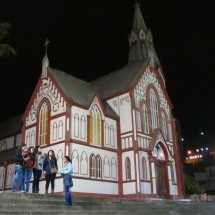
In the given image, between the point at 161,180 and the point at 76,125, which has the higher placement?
the point at 76,125

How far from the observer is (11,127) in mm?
47344

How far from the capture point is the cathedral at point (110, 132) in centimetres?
3186

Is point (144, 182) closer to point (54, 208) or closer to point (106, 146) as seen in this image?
point (106, 146)

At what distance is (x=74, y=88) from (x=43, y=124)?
17.2 feet

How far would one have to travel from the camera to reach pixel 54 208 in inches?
631

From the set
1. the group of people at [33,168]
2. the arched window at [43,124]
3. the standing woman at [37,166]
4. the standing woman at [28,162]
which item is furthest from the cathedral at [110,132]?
the standing woman at [28,162]

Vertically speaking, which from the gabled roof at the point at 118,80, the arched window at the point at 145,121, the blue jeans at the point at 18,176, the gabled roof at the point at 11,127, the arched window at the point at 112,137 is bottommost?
the blue jeans at the point at 18,176

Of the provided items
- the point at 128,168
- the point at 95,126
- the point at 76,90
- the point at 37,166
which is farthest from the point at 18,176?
the point at 76,90

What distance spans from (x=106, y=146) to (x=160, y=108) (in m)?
10.0

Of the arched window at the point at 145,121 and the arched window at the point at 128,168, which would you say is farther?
the arched window at the point at 145,121

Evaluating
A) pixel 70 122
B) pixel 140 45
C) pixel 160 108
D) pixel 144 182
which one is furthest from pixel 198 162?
pixel 70 122

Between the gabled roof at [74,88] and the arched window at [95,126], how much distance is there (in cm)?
118

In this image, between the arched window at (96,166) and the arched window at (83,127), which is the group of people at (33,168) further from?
the arched window at (96,166)

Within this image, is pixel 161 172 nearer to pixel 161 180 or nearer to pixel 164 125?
pixel 161 180
